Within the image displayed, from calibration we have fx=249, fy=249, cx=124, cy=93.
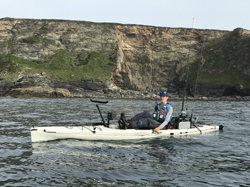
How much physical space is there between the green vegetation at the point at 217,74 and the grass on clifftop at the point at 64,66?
31667mm

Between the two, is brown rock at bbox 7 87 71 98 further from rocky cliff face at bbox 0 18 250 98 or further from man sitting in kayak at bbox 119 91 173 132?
man sitting in kayak at bbox 119 91 173 132

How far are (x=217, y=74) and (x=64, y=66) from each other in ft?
175

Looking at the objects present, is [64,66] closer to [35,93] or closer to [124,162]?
[35,93]

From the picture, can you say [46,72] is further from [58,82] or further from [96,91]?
[96,91]

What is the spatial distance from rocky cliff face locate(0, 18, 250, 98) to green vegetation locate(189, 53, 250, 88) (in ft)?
1.20

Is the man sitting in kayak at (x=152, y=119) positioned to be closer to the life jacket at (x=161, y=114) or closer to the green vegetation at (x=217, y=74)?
the life jacket at (x=161, y=114)

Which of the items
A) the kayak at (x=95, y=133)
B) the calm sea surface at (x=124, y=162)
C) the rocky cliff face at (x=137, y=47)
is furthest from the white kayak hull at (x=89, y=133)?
the rocky cliff face at (x=137, y=47)

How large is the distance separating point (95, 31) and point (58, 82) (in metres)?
30.8

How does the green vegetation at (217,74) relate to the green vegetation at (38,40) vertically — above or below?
below

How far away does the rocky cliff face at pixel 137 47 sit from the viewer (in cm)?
8444

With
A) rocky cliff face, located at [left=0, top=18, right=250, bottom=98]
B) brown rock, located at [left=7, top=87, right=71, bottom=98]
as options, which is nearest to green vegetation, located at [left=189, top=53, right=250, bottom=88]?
rocky cliff face, located at [left=0, top=18, right=250, bottom=98]

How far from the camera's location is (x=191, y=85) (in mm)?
87562

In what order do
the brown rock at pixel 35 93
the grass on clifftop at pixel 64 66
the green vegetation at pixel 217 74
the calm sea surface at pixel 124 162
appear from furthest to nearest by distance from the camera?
the green vegetation at pixel 217 74
the grass on clifftop at pixel 64 66
the brown rock at pixel 35 93
the calm sea surface at pixel 124 162

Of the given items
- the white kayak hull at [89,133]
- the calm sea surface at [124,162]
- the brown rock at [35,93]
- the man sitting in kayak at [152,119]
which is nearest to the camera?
the calm sea surface at [124,162]
